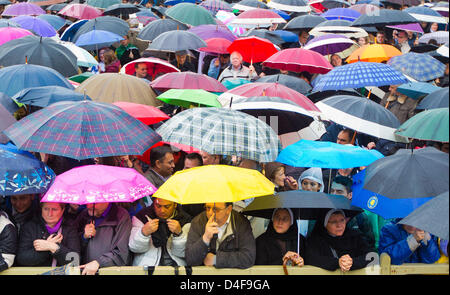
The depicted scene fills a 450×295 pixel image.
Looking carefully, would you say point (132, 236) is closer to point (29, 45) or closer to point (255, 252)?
point (255, 252)

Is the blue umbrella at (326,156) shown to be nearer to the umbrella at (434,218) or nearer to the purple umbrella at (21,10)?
the umbrella at (434,218)

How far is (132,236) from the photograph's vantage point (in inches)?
191

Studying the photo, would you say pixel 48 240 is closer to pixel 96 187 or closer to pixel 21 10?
A: pixel 96 187

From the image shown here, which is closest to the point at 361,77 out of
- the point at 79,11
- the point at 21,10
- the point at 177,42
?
the point at 177,42

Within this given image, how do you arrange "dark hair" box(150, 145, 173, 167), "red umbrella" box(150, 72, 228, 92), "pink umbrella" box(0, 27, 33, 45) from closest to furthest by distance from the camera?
"dark hair" box(150, 145, 173, 167) → "red umbrella" box(150, 72, 228, 92) → "pink umbrella" box(0, 27, 33, 45)

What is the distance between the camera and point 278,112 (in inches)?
250

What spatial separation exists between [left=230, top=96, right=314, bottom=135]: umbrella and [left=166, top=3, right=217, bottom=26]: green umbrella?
18.7 feet

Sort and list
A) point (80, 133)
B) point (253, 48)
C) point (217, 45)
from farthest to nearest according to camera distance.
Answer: point (217, 45) < point (253, 48) < point (80, 133)

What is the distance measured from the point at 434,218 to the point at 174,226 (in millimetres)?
2111

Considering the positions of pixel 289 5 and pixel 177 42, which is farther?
pixel 289 5

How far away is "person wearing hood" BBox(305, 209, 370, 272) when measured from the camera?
4.89 metres

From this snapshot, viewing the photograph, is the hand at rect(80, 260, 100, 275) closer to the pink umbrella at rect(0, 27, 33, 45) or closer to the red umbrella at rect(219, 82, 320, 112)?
the red umbrella at rect(219, 82, 320, 112)

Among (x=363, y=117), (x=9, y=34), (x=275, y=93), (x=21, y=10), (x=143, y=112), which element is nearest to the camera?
(x=143, y=112)

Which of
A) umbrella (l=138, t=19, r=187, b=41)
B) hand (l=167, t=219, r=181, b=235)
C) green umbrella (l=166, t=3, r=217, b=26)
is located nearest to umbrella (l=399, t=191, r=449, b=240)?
hand (l=167, t=219, r=181, b=235)
